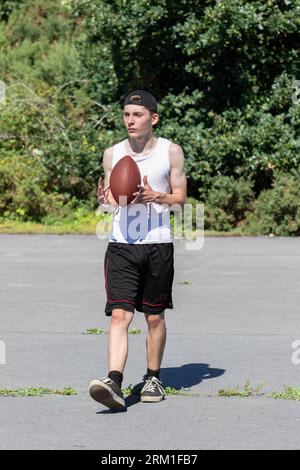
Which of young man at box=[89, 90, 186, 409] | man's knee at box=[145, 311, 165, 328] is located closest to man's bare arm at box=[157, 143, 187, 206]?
young man at box=[89, 90, 186, 409]

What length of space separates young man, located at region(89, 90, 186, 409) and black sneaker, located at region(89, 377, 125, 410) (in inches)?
12.3

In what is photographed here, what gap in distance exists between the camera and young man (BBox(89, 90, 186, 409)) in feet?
25.8

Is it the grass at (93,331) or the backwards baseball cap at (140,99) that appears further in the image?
the grass at (93,331)

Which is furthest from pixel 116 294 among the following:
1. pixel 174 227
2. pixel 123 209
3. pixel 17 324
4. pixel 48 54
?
pixel 48 54

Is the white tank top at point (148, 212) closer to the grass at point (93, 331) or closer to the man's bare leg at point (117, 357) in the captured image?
the man's bare leg at point (117, 357)

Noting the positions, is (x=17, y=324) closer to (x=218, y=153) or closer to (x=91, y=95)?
(x=218, y=153)

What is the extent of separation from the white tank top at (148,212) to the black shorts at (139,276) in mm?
53

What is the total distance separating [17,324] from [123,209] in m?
3.72

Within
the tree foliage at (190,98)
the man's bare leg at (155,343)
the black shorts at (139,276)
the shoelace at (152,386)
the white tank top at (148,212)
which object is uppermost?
the tree foliage at (190,98)

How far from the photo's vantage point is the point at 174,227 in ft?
71.1

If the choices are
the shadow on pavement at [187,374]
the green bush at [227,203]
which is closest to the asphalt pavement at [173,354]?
the shadow on pavement at [187,374]

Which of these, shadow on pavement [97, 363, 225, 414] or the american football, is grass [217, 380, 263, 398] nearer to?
shadow on pavement [97, 363, 225, 414]

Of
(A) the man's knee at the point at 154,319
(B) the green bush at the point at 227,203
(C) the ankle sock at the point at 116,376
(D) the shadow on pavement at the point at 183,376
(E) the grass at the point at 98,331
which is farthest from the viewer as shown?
(B) the green bush at the point at 227,203

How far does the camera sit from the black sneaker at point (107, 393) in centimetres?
734
